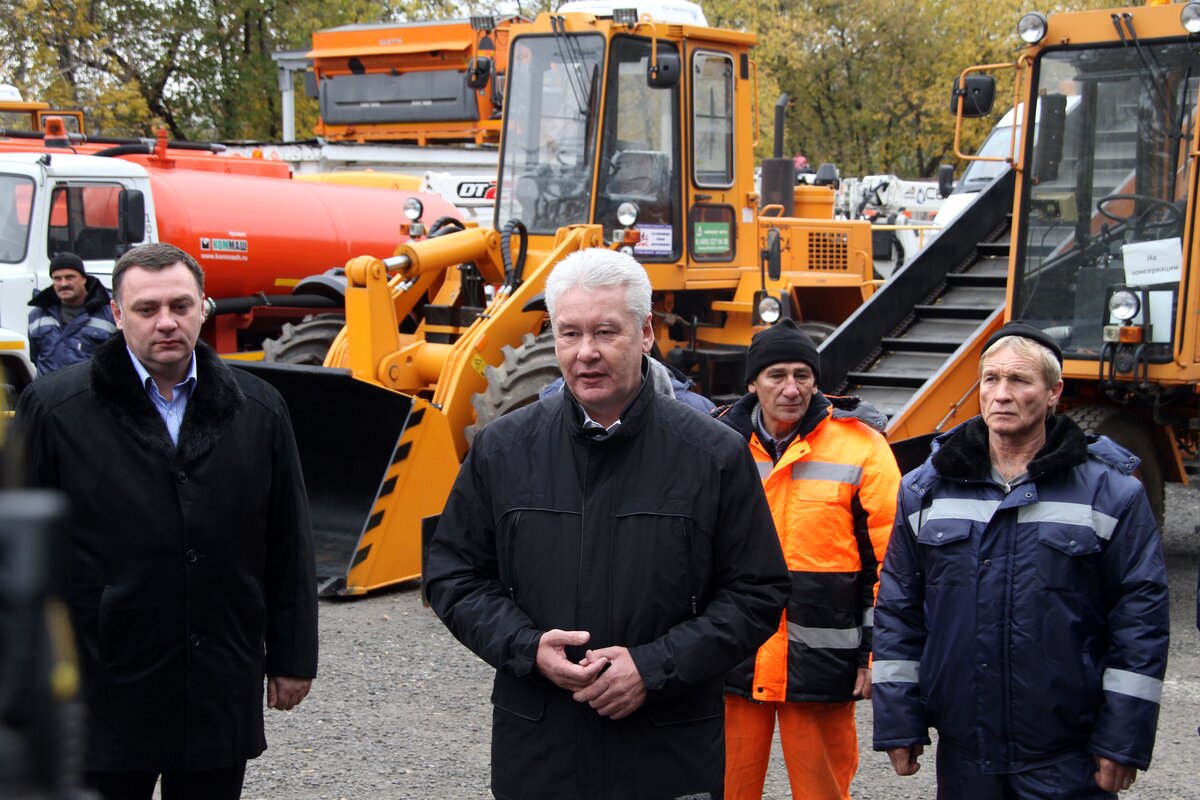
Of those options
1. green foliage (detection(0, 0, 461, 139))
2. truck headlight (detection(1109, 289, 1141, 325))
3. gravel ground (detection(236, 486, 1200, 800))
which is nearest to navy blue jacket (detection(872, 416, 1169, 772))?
gravel ground (detection(236, 486, 1200, 800))

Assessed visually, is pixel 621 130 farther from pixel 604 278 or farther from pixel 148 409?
pixel 604 278

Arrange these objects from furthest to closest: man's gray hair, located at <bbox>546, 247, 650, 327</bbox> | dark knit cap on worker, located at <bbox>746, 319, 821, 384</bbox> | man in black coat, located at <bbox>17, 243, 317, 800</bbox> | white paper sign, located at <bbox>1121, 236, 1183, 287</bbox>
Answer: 1. white paper sign, located at <bbox>1121, 236, 1183, 287</bbox>
2. dark knit cap on worker, located at <bbox>746, 319, 821, 384</bbox>
3. man in black coat, located at <bbox>17, 243, 317, 800</bbox>
4. man's gray hair, located at <bbox>546, 247, 650, 327</bbox>

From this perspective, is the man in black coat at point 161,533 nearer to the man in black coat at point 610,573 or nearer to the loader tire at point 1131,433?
the man in black coat at point 610,573

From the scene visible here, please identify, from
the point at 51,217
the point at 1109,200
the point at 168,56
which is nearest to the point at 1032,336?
the point at 1109,200

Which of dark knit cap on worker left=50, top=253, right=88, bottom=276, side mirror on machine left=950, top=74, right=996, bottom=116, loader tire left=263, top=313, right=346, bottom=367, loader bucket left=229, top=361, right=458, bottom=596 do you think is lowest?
loader bucket left=229, top=361, right=458, bottom=596

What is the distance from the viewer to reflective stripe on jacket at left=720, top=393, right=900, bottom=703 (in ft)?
12.6

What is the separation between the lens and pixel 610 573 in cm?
287

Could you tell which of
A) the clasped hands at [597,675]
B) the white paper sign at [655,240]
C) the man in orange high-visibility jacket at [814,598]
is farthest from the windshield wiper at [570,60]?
the clasped hands at [597,675]

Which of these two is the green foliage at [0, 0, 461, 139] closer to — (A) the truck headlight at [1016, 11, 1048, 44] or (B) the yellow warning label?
(B) the yellow warning label

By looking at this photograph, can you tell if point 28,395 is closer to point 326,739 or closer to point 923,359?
point 326,739

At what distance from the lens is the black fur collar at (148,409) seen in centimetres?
324

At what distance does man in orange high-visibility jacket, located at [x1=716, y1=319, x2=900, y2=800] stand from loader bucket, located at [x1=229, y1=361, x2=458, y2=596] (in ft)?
13.7

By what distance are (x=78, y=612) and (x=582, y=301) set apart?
1323mm

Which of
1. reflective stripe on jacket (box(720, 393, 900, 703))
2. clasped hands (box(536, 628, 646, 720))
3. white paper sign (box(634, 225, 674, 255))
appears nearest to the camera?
clasped hands (box(536, 628, 646, 720))
